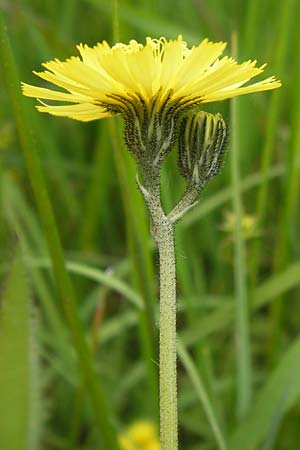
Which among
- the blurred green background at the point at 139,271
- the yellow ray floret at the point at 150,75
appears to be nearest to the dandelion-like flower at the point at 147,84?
the yellow ray floret at the point at 150,75

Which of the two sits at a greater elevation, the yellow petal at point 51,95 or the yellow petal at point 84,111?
the yellow petal at point 51,95

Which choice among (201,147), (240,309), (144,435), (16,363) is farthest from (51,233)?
(144,435)

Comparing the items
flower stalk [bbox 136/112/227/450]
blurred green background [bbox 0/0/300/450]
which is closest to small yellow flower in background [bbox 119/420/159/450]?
blurred green background [bbox 0/0/300/450]

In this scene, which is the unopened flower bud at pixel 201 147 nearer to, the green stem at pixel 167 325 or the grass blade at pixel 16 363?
the green stem at pixel 167 325

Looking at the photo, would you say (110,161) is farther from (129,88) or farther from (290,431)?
(129,88)

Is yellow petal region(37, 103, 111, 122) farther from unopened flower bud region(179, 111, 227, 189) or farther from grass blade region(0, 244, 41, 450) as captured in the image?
grass blade region(0, 244, 41, 450)

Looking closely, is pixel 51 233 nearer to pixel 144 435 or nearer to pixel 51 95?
pixel 51 95
